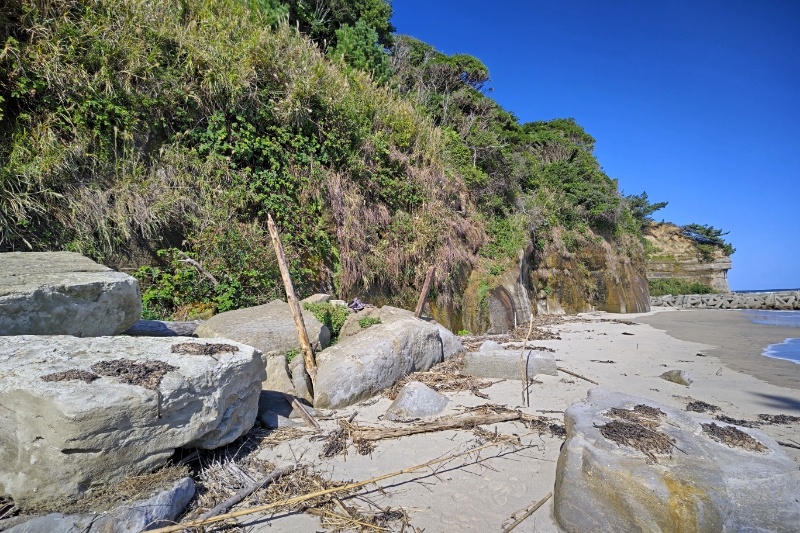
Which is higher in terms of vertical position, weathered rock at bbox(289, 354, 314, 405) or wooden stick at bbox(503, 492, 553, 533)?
weathered rock at bbox(289, 354, 314, 405)

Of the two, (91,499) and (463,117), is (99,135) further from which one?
(463,117)

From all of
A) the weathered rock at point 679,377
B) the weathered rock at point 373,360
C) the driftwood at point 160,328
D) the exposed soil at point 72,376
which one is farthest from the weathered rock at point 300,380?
the weathered rock at point 679,377

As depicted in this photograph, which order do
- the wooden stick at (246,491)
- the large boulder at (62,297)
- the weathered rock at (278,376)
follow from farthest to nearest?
the weathered rock at (278,376) → the large boulder at (62,297) → the wooden stick at (246,491)

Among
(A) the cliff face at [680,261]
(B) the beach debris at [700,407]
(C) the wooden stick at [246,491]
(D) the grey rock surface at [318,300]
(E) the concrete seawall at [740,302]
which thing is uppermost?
(A) the cliff face at [680,261]

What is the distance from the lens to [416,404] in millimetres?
4570

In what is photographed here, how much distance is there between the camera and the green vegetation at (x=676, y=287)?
121 ft

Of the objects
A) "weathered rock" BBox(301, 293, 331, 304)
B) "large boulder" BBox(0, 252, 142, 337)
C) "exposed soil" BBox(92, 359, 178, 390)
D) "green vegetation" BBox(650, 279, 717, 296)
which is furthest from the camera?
"green vegetation" BBox(650, 279, 717, 296)

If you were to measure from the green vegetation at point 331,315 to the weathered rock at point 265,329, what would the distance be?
1.08ft

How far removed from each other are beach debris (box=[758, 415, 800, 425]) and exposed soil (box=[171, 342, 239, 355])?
5.57 metres

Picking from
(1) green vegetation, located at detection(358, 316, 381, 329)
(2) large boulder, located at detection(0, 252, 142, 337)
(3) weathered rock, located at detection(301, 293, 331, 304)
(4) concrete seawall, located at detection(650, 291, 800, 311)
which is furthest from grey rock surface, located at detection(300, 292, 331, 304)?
(4) concrete seawall, located at detection(650, 291, 800, 311)

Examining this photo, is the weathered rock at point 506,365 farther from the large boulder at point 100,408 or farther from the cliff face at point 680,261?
the cliff face at point 680,261

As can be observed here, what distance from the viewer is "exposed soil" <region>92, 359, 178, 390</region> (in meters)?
2.75

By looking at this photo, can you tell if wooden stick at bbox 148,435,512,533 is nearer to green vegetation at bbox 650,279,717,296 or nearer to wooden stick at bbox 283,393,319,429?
wooden stick at bbox 283,393,319,429

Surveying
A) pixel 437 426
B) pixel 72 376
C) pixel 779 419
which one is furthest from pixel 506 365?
pixel 72 376
